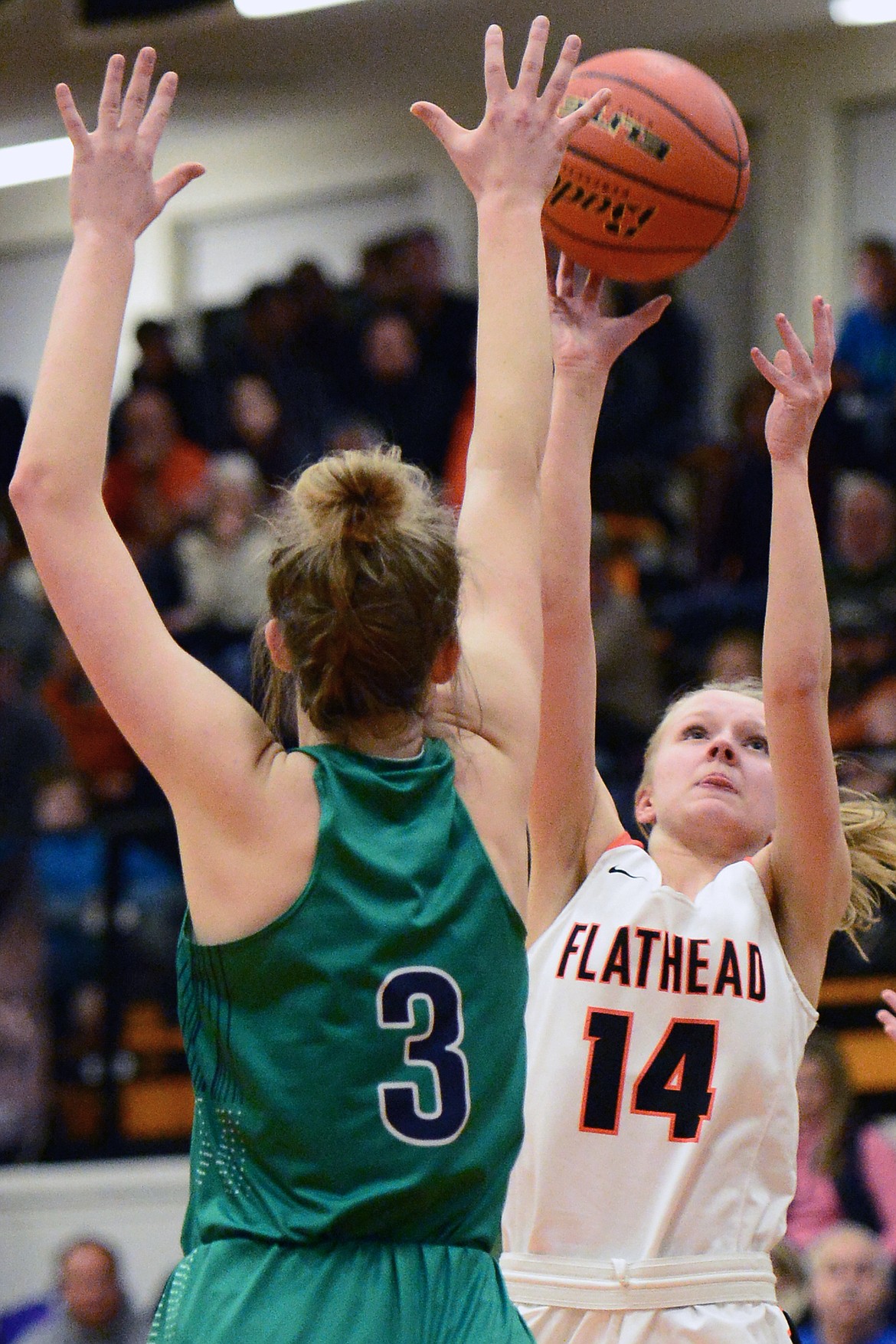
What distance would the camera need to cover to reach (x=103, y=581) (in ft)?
5.72

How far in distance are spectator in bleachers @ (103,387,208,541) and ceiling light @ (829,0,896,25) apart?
4125mm

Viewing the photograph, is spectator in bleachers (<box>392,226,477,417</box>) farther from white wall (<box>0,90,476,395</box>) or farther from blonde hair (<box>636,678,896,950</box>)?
blonde hair (<box>636,678,896,950</box>)

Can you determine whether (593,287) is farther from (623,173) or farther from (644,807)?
(644,807)

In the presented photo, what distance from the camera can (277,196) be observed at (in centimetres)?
1148

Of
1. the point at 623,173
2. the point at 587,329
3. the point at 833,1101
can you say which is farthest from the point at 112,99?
the point at 833,1101

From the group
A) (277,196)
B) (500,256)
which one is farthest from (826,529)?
(500,256)

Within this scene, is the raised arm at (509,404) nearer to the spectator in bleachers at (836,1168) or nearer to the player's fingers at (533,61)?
the player's fingers at (533,61)

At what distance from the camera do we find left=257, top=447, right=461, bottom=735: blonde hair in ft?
6.01

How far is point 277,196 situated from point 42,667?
4.30 metres

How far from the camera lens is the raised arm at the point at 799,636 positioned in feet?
9.31

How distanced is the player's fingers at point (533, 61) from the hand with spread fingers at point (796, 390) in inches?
32.4

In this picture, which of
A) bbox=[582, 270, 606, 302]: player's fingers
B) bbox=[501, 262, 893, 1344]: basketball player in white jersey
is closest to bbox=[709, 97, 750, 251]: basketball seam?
bbox=[582, 270, 606, 302]: player's fingers

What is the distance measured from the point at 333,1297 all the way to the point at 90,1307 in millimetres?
5437

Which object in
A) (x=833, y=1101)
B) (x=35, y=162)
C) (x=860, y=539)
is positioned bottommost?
(x=833, y=1101)
